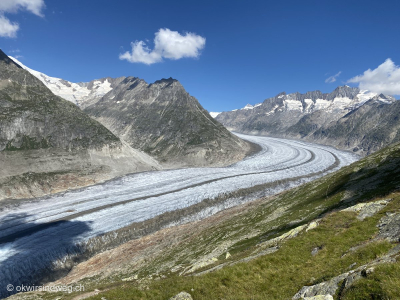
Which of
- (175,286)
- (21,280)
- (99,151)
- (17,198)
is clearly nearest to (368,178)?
(175,286)

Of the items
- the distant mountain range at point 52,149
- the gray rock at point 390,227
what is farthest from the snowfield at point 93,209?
the gray rock at point 390,227

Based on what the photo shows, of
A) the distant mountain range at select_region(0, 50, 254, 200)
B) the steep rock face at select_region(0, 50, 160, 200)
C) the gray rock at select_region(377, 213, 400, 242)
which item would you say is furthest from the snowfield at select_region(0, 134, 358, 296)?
the gray rock at select_region(377, 213, 400, 242)

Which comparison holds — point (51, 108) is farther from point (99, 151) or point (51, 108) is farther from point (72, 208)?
point (72, 208)

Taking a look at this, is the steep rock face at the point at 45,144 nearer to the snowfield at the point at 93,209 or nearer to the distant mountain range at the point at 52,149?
the distant mountain range at the point at 52,149

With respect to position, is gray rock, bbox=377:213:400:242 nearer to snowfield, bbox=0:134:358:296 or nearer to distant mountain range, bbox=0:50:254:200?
snowfield, bbox=0:134:358:296

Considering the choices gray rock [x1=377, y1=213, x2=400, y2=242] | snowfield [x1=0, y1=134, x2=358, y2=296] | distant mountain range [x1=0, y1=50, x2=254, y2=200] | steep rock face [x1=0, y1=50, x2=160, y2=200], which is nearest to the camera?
gray rock [x1=377, y1=213, x2=400, y2=242]

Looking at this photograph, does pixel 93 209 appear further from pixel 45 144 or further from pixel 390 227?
pixel 390 227

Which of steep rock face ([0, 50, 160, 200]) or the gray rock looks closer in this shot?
the gray rock
